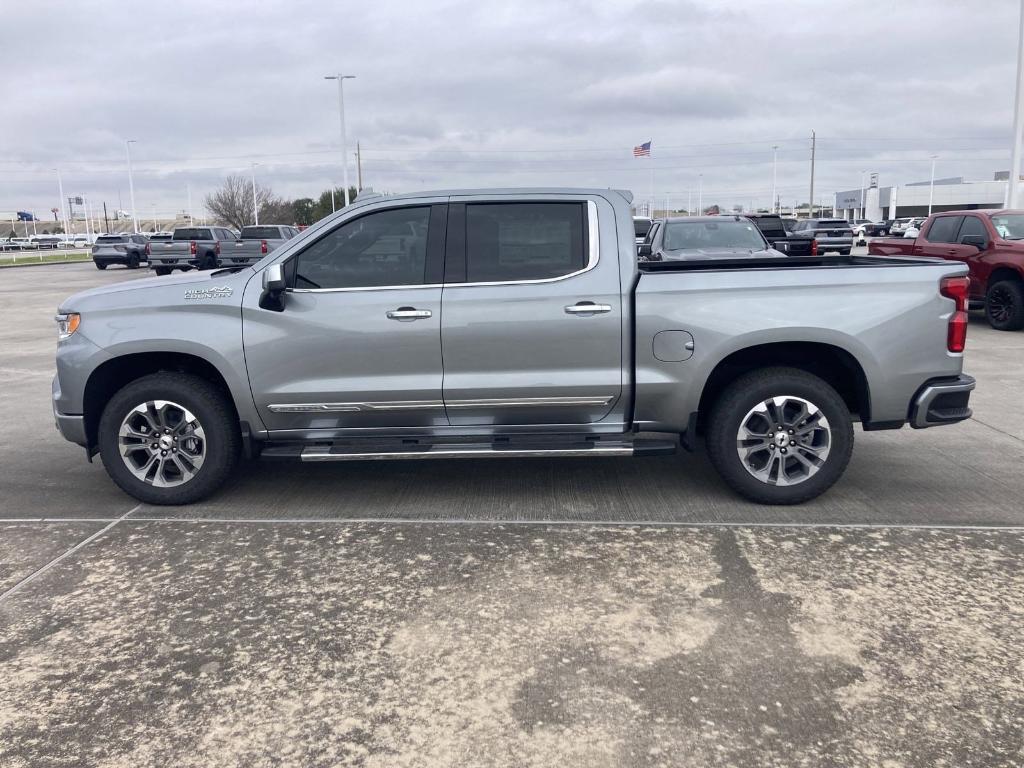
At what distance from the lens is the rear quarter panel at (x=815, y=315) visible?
5.12m

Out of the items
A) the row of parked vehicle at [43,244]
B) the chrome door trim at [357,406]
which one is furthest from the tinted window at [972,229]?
the row of parked vehicle at [43,244]

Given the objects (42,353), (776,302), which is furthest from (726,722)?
(42,353)

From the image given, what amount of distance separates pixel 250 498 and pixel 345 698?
8.84 feet

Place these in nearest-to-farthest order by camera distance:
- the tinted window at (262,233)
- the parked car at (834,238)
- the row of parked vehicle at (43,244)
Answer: the parked car at (834,238)
the tinted window at (262,233)
the row of parked vehicle at (43,244)

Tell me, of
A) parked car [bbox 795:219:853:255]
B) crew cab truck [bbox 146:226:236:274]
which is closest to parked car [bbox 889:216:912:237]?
parked car [bbox 795:219:853:255]

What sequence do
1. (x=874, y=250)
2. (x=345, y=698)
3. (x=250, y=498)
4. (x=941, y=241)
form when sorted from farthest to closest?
(x=874, y=250) < (x=941, y=241) < (x=250, y=498) < (x=345, y=698)

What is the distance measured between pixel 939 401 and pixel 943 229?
10.5 metres

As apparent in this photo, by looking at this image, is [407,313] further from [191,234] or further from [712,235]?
[191,234]

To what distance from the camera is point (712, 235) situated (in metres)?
14.4

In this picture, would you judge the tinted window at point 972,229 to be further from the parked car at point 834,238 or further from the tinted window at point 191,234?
the tinted window at point 191,234

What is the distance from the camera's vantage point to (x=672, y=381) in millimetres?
5199

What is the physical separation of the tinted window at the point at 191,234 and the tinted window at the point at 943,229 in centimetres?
2552

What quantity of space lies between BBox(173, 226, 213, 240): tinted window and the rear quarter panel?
98.9ft

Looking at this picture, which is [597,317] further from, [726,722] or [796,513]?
[726,722]
